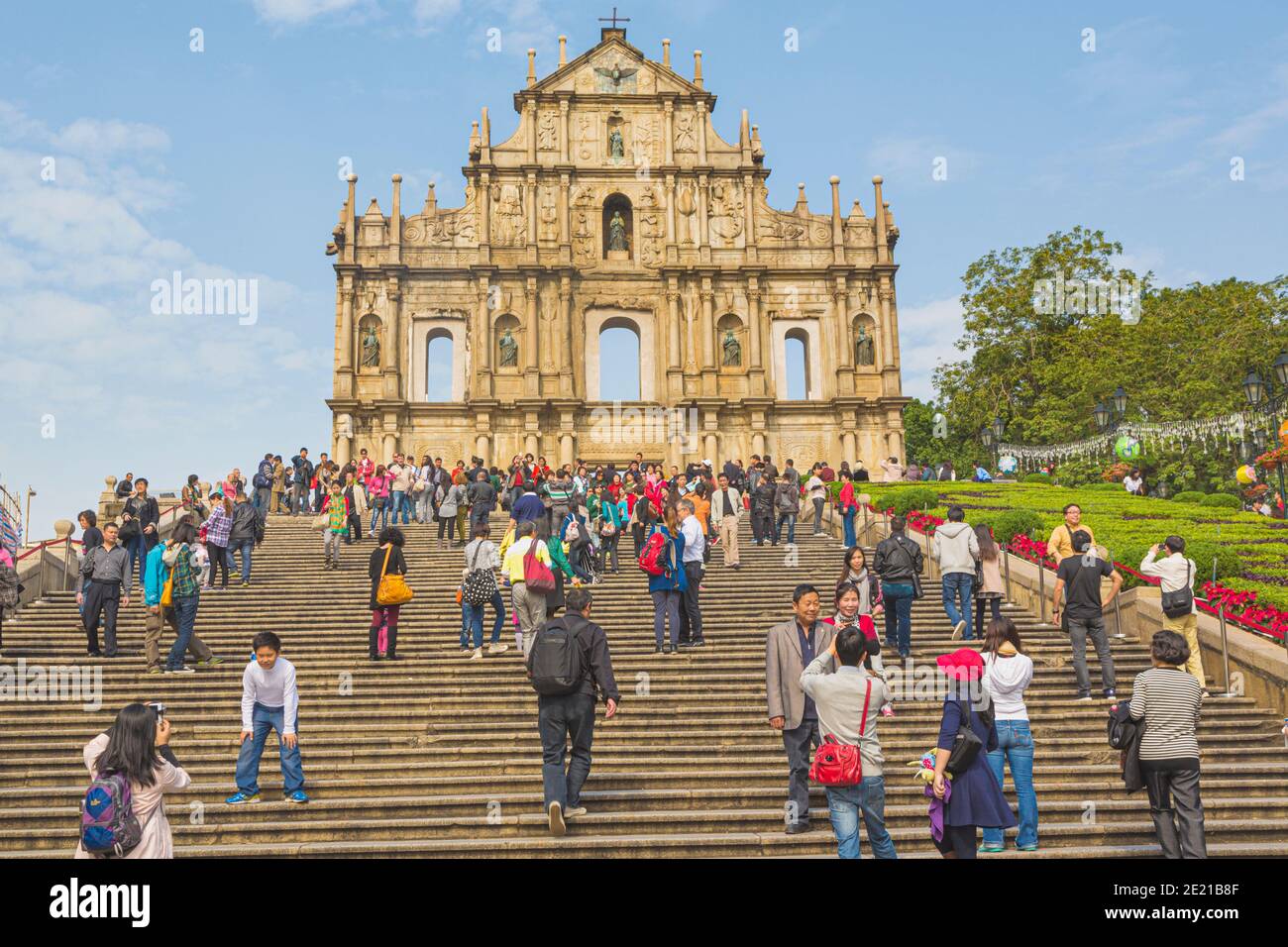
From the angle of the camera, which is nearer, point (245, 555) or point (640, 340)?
point (245, 555)

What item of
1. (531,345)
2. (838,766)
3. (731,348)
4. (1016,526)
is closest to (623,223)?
(531,345)

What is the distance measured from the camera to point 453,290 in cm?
3950

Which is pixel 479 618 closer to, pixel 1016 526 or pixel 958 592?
pixel 958 592

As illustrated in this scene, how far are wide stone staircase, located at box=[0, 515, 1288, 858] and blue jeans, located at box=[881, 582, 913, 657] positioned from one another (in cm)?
39

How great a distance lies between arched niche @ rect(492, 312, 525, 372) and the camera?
128 ft

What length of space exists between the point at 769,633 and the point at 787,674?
12.9 inches

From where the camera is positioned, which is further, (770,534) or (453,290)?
(453,290)

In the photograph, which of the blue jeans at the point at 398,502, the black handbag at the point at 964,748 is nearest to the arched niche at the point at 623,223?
the blue jeans at the point at 398,502

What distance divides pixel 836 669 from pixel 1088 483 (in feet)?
106

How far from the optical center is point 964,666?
273 inches

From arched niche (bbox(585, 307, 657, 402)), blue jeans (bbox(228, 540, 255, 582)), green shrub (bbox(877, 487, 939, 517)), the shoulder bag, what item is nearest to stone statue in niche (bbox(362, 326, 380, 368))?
arched niche (bbox(585, 307, 657, 402))
